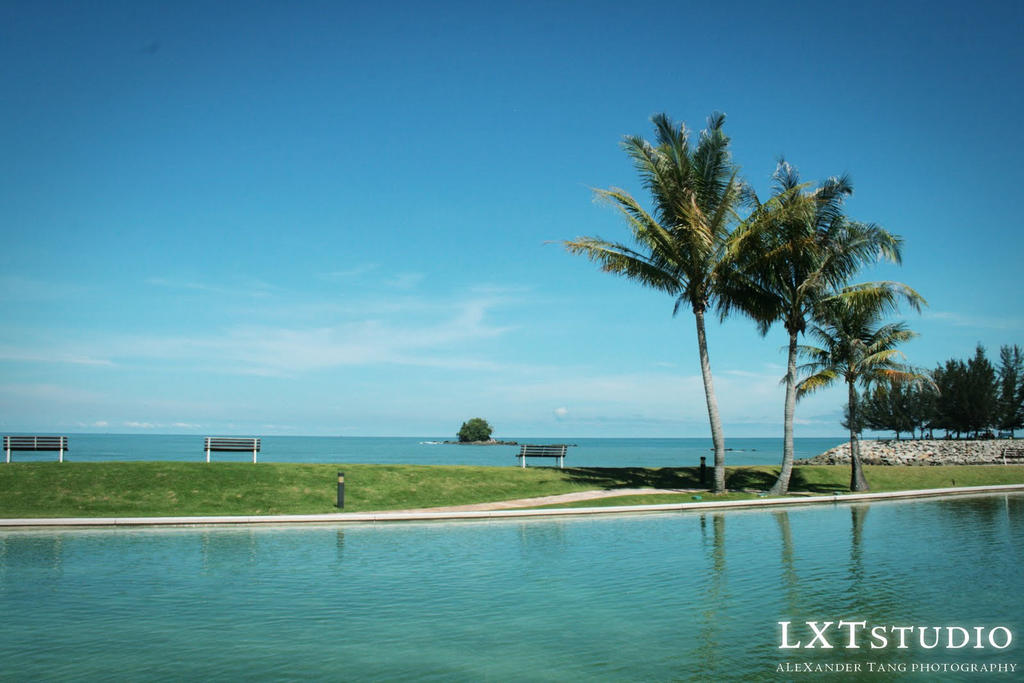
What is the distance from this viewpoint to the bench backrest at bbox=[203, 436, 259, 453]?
2940cm

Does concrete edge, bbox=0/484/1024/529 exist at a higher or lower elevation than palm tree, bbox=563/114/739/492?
lower

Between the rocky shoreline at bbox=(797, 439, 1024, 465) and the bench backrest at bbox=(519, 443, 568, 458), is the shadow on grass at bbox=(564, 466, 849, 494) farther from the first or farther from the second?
the rocky shoreline at bbox=(797, 439, 1024, 465)

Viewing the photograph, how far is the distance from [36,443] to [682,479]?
87.2 ft

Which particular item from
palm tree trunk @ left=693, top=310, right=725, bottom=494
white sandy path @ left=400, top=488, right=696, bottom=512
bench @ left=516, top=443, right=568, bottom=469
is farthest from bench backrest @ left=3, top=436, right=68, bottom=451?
palm tree trunk @ left=693, top=310, right=725, bottom=494

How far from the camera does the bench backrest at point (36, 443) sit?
28.2 metres

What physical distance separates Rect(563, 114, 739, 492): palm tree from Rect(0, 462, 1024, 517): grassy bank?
646cm

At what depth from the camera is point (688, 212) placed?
26953 millimetres

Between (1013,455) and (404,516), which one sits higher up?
(404,516)

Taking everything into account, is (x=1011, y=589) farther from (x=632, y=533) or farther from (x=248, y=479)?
(x=248, y=479)

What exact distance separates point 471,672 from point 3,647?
5.65m

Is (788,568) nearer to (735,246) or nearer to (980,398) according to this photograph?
(735,246)

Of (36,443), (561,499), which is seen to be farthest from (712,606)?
(36,443)

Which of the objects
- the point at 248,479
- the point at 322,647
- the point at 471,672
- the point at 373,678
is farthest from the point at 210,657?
the point at 248,479

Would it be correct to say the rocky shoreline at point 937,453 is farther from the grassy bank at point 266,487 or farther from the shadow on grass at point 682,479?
the grassy bank at point 266,487
